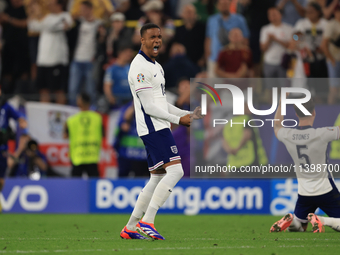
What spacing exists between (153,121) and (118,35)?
767 centimetres

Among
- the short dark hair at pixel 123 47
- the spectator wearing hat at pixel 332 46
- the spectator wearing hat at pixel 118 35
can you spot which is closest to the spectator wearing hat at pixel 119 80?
the short dark hair at pixel 123 47

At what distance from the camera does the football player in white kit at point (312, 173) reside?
24.5 ft

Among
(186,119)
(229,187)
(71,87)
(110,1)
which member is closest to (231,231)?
(186,119)

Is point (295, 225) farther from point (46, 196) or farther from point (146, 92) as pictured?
point (46, 196)

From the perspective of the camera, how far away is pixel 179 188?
→ 455 inches

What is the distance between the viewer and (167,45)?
13.8 meters

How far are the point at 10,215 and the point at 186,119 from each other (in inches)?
252

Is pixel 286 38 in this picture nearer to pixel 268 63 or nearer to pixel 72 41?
pixel 268 63

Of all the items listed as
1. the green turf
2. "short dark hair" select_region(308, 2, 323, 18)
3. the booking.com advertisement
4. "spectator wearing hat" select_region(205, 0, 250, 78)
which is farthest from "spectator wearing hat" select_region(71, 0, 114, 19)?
the green turf

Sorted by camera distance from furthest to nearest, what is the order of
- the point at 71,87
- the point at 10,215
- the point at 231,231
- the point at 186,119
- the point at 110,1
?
the point at 110,1 < the point at 71,87 < the point at 10,215 < the point at 231,231 < the point at 186,119

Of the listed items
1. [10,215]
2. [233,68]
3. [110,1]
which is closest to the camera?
[10,215]

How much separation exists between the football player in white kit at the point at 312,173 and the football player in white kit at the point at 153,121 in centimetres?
188

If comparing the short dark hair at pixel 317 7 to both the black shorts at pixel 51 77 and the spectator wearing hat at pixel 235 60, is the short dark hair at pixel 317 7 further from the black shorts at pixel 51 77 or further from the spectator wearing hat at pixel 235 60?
the black shorts at pixel 51 77

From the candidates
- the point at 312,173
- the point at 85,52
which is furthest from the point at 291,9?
the point at 312,173
